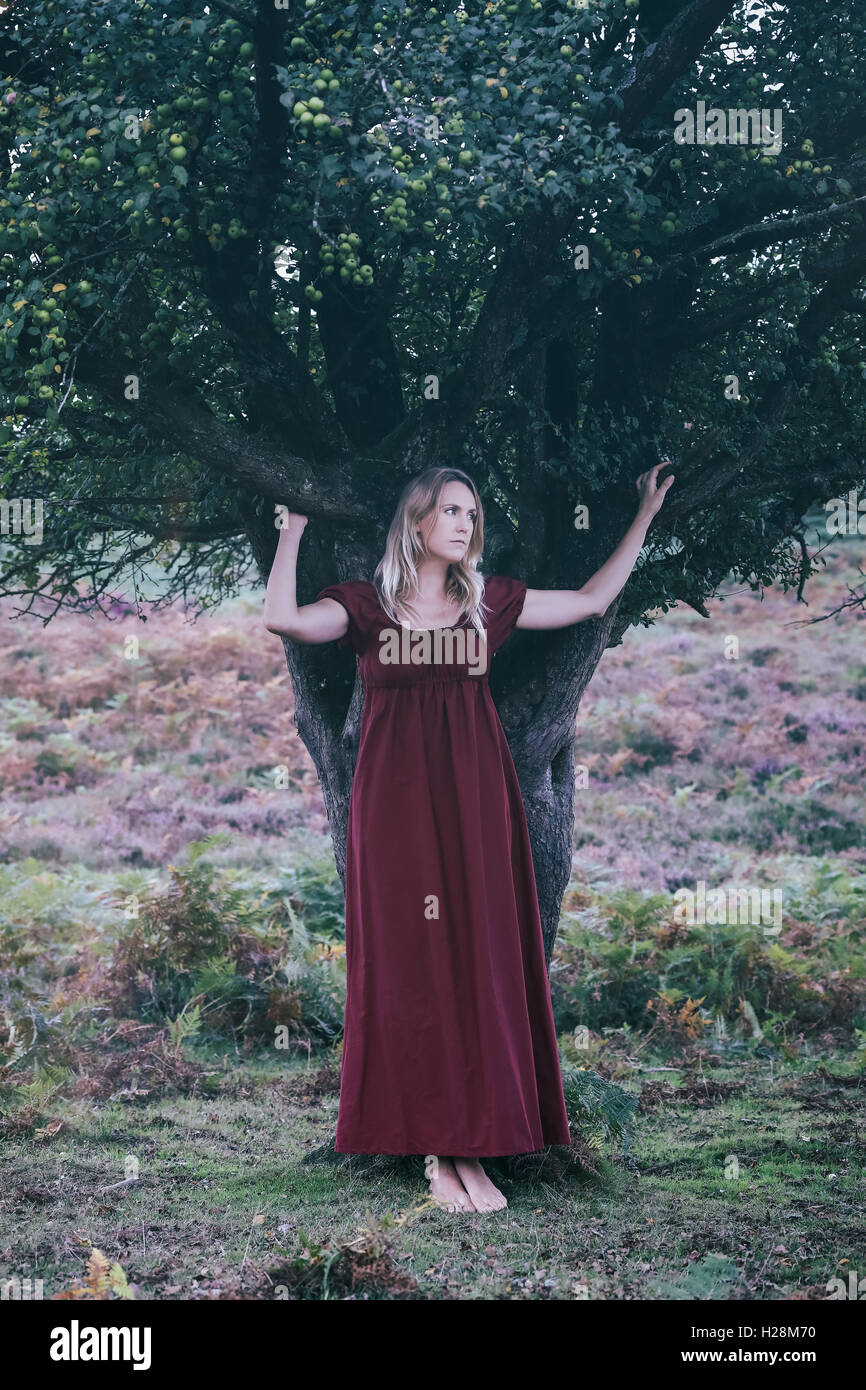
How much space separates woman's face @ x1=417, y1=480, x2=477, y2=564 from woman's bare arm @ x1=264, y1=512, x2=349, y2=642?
1.94 feet

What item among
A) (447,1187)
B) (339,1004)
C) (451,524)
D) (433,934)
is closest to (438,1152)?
(447,1187)

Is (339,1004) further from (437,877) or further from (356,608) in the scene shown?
(356,608)

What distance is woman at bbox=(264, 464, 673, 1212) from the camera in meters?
6.04

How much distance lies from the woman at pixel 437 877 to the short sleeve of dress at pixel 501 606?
0.03 feet

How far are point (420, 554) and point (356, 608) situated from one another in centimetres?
45

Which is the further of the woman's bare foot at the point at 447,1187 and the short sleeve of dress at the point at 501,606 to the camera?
the short sleeve of dress at the point at 501,606

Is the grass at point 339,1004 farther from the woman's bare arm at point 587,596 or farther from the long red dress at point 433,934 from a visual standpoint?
the woman's bare arm at point 587,596

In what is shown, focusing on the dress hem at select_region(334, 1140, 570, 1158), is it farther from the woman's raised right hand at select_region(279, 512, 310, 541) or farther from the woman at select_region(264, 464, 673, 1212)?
the woman's raised right hand at select_region(279, 512, 310, 541)

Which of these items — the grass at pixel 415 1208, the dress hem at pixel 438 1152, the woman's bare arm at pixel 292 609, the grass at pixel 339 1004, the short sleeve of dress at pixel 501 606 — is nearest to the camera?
the grass at pixel 415 1208

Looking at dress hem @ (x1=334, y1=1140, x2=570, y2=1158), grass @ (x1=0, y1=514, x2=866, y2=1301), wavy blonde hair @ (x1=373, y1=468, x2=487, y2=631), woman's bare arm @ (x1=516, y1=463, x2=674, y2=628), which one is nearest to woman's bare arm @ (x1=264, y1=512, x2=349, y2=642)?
wavy blonde hair @ (x1=373, y1=468, x2=487, y2=631)

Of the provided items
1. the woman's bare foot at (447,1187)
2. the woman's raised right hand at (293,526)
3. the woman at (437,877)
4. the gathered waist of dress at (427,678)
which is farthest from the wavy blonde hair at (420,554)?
the woman's bare foot at (447,1187)

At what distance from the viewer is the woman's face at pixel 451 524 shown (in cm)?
633

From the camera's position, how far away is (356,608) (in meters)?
6.32

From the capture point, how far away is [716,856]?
14.5 meters
